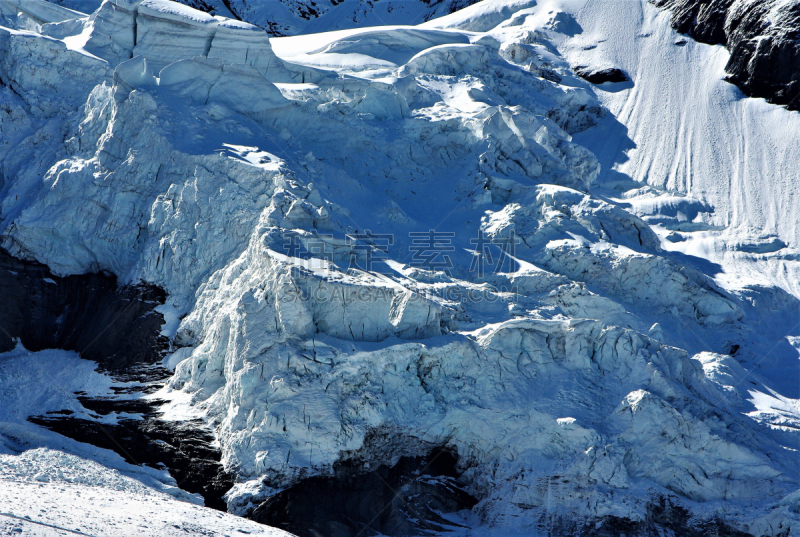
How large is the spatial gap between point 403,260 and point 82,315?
9281mm

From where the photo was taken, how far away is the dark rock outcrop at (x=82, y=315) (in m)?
21.4

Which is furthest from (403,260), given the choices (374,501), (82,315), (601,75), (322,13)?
(322,13)

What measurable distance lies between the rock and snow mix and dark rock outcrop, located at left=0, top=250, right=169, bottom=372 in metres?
0.55

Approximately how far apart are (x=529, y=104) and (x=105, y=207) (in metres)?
17.3

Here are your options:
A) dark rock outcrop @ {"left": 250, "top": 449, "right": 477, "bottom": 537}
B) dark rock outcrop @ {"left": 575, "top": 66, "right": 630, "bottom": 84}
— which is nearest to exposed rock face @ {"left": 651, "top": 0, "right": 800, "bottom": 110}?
dark rock outcrop @ {"left": 575, "top": 66, "right": 630, "bottom": 84}

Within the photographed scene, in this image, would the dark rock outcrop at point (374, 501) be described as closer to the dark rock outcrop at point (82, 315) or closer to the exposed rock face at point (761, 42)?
the dark rock outcrop at point (82, 315)

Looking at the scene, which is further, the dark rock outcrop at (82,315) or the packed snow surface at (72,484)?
the dark rock outcrop at (82,315)

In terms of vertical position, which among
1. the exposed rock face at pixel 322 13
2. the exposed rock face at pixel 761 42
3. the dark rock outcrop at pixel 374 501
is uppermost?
the exposed rock face at pixel 761 42

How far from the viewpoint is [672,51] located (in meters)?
36.6

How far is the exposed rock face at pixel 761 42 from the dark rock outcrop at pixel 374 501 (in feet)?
76.8

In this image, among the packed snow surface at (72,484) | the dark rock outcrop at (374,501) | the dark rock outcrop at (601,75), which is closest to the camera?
the packed snow surface at (72,484)

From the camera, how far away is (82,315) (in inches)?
889

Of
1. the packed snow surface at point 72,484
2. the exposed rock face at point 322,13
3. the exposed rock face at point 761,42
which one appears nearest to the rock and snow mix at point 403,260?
the exposed rock face at point 761,42

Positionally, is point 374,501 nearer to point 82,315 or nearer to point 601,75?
point 82,315
